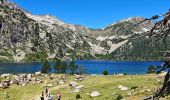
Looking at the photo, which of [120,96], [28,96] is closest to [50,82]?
[28,96]

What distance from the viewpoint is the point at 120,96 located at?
61812 mm

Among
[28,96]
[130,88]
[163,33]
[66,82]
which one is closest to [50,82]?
[66,82]

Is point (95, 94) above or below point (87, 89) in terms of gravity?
below

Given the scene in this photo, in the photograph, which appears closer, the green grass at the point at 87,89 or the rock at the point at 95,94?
the rock at the point at 95,94

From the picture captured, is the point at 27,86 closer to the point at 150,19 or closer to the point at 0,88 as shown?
the point at 0,88

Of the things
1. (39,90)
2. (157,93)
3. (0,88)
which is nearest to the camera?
(157,93)

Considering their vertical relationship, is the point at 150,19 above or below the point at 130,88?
above

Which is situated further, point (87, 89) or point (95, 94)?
point (87, 89)

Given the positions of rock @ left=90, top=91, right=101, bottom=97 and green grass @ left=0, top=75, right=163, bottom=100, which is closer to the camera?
rock @ left=90, top=91, right=101, bottom=97

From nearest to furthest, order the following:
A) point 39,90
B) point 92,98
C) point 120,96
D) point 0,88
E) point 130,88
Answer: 1. point 120,96
2. point 92,98
3. point 130,88
4. point 39,90
5. point 0,88

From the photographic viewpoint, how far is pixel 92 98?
67.4 metres

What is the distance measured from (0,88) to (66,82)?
1547cm

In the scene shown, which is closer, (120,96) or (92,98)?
(120,96)

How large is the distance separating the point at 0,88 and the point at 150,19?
3246 inches
